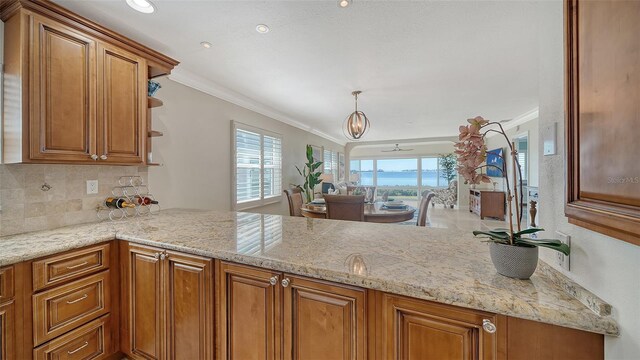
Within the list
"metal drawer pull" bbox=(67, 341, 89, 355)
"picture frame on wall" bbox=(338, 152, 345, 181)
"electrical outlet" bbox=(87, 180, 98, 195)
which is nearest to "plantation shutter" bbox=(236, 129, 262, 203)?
"electrical outlet" bbox=(87, 180, 98, 195)

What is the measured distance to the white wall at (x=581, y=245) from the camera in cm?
66

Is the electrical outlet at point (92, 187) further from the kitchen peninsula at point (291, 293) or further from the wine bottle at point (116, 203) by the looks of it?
the kitchen peninsula at point (291, 293)

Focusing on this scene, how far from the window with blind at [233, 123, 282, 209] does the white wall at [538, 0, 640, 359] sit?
11.0 feet

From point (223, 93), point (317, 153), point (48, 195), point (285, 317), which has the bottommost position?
point (285, 317)

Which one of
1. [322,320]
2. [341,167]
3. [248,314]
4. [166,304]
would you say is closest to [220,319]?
[248,314]

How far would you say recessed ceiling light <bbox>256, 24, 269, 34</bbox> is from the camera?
1940 millimetres

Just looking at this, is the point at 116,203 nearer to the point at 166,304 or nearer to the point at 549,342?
the point at 166,304

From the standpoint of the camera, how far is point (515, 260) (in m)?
0.94

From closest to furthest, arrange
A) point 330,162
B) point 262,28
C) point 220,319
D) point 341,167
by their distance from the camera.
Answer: point 220,319 < point 262,28 < point 330,162 < point 341,167

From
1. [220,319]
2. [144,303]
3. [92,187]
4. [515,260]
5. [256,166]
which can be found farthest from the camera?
[256,166]

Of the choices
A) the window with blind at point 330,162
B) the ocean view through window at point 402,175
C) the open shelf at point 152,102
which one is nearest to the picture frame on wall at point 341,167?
the window with blind at point 330,162

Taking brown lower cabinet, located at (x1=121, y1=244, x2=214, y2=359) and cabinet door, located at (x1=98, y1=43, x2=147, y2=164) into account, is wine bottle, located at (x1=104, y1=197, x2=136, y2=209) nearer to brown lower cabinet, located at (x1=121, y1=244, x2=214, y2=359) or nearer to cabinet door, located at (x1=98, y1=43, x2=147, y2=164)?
cabinet door, located at (x1=98, y1=43, x2=147, y2=164)

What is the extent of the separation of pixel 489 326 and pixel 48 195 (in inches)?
107

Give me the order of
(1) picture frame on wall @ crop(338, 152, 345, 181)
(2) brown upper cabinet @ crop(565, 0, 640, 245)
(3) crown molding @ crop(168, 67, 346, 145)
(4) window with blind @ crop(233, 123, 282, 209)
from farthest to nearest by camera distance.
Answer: (1) picture frame on wall @ crop(338, 152, 345, 181) < (4) window with blind @ crop(233, 123, 282, 209) < (3) crown molding @ crop(168, 67, 346, 145) < (2) brown upper cabinet @ crop(565, 0, 640, 245)
